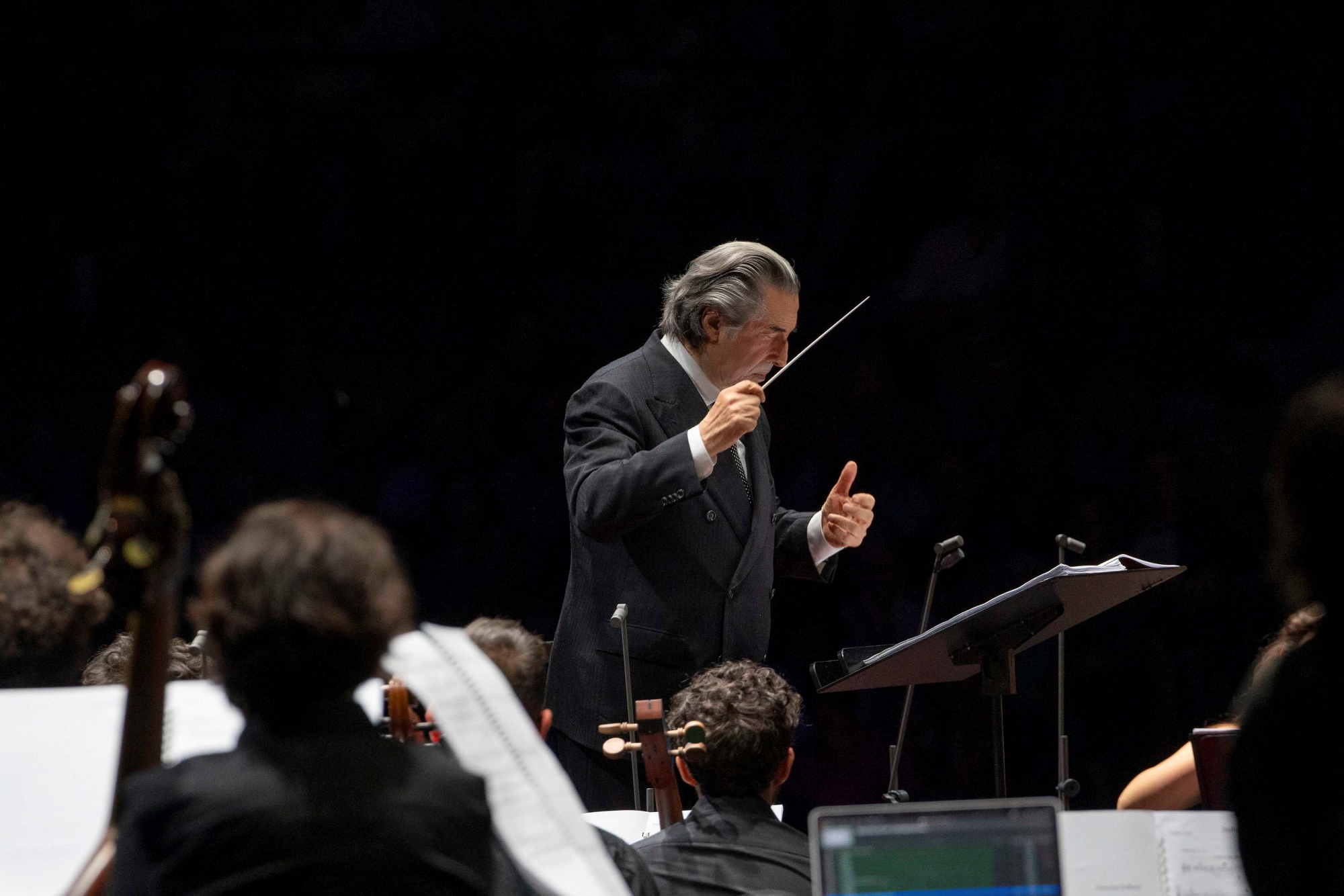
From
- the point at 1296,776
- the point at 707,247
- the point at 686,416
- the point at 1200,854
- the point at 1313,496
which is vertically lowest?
the point at 1200,854

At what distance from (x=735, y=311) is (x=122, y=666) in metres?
1.29

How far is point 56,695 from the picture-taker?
1.48 metres

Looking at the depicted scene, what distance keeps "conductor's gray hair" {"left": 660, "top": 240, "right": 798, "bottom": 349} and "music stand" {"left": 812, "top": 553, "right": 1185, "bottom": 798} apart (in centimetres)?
70

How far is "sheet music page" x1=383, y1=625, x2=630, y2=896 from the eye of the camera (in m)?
1.17

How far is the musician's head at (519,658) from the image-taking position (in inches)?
71.4

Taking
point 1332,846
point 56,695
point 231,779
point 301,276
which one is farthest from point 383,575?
point 301,276

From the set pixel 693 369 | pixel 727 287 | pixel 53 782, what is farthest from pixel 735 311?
pixel 53 782

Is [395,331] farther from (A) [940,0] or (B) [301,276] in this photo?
(A) [940,0]

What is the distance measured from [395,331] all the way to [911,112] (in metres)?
1.98

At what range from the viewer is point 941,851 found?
1.51 meters

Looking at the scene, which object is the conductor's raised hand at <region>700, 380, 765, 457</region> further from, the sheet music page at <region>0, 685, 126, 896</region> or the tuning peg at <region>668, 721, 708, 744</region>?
the sheet music page at <region>0, 685, 126, 896</region>

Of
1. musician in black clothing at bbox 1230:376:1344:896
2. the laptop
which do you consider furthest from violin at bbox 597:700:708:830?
musician in black clothing at bbox 1230:376:1344:896

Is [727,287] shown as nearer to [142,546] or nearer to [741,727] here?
[741,727]

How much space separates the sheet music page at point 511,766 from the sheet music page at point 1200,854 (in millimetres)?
794
